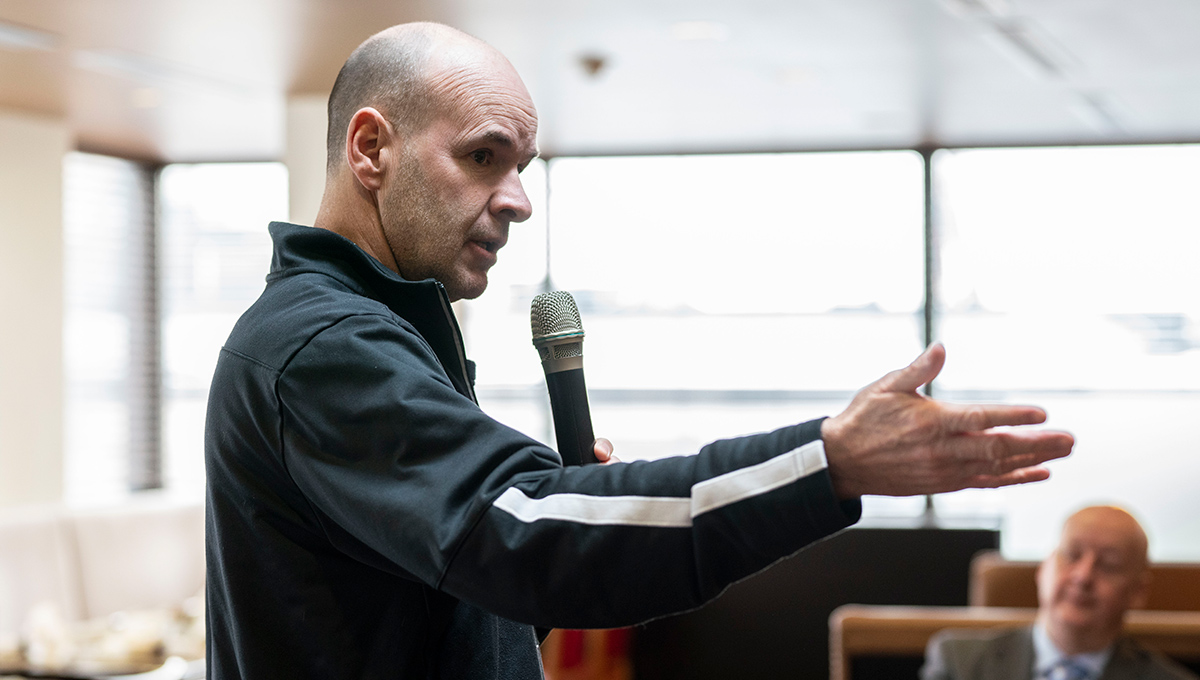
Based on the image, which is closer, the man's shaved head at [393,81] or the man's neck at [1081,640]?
the man's shaved head at [393,81]

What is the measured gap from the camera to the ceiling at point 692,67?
12.7 feet

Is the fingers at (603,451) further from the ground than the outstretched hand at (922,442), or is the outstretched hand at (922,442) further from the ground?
the outstretched hand at (922,442)

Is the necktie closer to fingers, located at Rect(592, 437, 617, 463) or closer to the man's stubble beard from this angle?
fingers, located at Rect(592, 437, 617, 463)

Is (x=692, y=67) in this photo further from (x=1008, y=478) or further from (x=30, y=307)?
(x=1008, y=478)

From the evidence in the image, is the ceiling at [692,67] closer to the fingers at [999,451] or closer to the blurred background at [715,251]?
the blurred background at [715,251]

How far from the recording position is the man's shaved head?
3.22 ft

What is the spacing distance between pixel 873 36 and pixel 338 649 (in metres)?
3.72

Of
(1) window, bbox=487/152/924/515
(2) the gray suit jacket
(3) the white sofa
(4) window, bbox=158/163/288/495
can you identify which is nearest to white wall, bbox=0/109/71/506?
(3) the white sofa

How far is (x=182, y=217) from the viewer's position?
6953mm

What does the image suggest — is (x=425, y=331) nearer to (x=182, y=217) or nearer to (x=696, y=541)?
(x=696, y=541)

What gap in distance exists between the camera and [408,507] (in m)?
0.73

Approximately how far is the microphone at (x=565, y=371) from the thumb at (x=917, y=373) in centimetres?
42

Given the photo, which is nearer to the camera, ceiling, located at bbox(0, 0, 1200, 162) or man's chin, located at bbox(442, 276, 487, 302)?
man's chin, located at bbox(442, 276, 487, 302)

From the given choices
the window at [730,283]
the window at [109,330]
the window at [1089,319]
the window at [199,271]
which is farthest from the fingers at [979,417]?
the window at [199,271]
